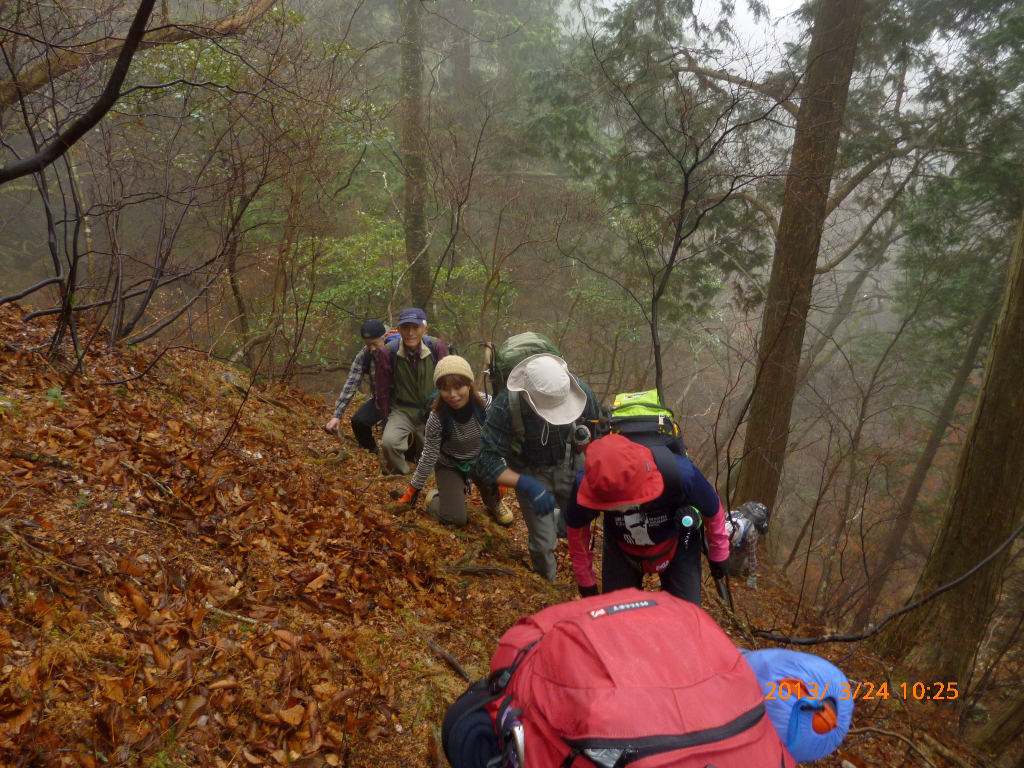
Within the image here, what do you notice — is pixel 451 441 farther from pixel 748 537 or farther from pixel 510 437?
pixel 748 537

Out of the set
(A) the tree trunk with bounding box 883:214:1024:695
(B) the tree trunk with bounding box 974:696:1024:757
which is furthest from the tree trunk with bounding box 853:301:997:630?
(A) the tree trunk with bounding box 883:214:1024:695

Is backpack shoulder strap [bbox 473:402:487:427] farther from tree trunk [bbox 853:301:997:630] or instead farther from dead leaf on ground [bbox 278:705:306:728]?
tree trunk [bbox 853:301:997:630]

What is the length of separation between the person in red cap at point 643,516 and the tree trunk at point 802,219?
4.20 metres

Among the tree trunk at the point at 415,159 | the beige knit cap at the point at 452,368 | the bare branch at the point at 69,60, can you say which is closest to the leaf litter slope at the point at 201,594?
the beige knit cap at the point at 452,368

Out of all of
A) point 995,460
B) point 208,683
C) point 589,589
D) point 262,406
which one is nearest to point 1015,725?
point 995,460

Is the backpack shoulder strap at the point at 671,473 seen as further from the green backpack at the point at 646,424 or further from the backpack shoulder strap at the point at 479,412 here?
the backpack shoulder strap at the point at 479,412

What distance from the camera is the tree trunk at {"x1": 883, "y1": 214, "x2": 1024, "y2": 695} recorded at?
14.8ft

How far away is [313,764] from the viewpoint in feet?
7.72

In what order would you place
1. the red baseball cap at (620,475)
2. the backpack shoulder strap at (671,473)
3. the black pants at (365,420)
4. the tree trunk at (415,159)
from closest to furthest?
the red baseball cap at (620,475) → the backpack shoulder strap at (671,473) → the black pants at (365,420) → the tree trunk at (415,159)

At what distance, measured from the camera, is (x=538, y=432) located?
4.23m

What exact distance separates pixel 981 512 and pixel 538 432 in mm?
3813

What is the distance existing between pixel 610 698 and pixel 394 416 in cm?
493

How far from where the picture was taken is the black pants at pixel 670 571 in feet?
10.9
